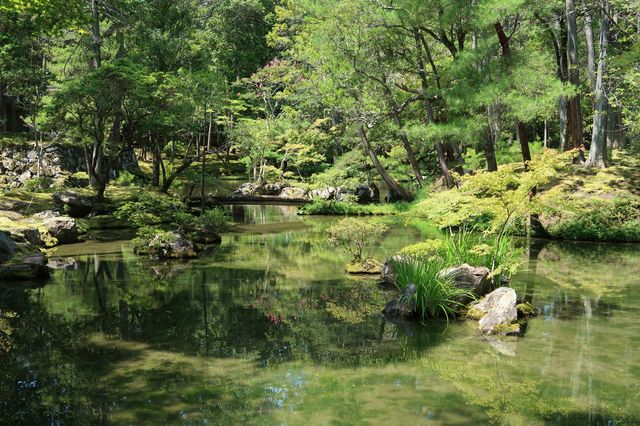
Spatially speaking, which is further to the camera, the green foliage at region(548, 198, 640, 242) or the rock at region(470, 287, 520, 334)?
the green foliage at region(548, 198, 640, 242)

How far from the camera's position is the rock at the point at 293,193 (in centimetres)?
3073

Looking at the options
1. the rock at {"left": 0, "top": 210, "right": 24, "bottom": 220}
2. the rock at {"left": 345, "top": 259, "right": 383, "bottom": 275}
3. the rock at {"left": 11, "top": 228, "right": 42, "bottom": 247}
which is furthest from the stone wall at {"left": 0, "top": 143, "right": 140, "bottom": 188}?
the rock at {"left": 345, "top": 259, "right": 383, "bottom": 275}

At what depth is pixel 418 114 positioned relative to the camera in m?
26.2

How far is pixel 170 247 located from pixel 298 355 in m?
8.53

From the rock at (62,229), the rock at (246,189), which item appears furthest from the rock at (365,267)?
the rock at (246,189)

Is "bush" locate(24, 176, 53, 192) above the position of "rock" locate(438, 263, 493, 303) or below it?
above

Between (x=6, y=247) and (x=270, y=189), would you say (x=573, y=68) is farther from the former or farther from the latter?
(x=270, y=189)

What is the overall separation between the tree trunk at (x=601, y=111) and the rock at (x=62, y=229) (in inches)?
688

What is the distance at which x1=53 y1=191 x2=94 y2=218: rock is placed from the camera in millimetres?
19797

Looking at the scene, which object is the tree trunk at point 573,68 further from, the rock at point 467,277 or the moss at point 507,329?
the moss at point 507,329

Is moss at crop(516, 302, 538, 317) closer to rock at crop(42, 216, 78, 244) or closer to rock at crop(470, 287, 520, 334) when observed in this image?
rock at crop(470, 287, 520, 334)

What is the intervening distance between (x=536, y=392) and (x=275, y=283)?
22.0 feet

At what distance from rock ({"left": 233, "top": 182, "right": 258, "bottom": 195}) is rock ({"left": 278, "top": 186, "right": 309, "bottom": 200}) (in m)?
1.62

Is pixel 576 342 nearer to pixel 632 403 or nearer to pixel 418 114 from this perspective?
pixel 632 403
